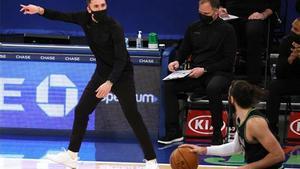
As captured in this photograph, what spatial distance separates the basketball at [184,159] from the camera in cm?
526

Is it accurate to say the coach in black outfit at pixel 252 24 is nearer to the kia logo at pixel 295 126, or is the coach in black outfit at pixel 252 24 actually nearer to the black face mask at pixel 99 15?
the kia logo at pixel 295 126

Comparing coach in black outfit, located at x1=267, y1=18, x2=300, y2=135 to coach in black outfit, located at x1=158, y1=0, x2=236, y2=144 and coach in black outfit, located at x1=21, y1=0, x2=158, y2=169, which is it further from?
coach in black outfit, located at x1=21, y1=0, x2=158, y2=169

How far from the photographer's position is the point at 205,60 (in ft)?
27.0

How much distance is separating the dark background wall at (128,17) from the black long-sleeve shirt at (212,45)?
1657mm

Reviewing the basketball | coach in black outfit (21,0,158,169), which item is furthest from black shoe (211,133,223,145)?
the basketball

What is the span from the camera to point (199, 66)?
27.1ft

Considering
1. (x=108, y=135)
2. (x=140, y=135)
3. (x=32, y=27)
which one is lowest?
(x=108, y=135)

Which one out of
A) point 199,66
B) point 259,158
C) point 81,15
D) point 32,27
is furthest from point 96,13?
point 32,27

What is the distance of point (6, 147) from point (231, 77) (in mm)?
2855

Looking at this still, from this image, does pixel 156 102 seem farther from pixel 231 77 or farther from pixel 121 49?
pixel 121 49

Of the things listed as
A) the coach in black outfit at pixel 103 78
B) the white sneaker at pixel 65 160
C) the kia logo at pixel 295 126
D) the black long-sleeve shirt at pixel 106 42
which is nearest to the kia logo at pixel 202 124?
the kia logo at pixel 295 126

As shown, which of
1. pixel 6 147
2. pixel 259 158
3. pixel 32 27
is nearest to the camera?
pixel 259 158

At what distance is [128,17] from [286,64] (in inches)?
118

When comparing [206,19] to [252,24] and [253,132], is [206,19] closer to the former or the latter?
[252,24]
